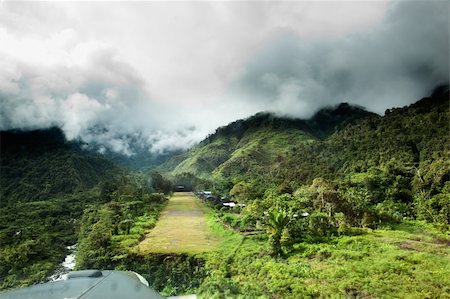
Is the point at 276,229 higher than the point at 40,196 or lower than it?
higher

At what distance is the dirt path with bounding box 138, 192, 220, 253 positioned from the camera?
12.8 meters

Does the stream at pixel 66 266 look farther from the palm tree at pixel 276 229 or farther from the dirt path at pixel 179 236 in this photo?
the palm tree at pixel 276 229

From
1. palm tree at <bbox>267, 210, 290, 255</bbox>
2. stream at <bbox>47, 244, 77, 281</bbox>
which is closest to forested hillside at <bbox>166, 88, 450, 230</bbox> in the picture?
palm tree at <bbox>267, 210, 290, 255</bbox>

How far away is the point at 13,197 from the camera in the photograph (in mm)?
31203

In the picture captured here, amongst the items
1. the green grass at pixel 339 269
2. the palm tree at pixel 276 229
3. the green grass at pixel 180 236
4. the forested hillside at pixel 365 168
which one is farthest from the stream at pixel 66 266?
the forested hillside at pixel 365 168

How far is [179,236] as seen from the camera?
15.1 metres

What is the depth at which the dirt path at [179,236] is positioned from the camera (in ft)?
42.1

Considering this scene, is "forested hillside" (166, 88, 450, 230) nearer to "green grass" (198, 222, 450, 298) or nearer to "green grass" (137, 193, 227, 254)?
"green grass" (198, 222, 450, 298)

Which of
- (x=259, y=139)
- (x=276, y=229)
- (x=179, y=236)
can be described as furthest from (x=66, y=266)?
(x=259, y=139)

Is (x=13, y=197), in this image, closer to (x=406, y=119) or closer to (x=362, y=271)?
(x=362, y=271)

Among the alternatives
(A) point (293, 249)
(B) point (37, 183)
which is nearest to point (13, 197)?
(B) point (37, 183)

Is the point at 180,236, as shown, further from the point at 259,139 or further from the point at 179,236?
the point at 259,139

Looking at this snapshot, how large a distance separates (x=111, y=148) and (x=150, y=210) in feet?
148

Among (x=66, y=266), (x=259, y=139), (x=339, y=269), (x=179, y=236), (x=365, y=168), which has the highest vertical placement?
(x=259, y=139)
